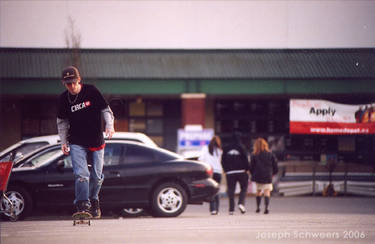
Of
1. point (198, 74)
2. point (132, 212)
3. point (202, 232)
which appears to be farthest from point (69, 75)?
point (198, 74)

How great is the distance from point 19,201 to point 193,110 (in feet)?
36.3

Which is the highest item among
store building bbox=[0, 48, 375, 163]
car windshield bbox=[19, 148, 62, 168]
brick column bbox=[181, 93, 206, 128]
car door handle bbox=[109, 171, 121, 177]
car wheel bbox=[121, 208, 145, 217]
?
store building bbox=[0, 48, 375, 163]

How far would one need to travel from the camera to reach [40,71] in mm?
22469

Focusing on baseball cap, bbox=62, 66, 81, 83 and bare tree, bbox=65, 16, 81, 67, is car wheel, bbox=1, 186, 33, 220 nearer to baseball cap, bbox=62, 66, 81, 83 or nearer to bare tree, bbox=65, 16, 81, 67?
baseball cap, bbox=62, 66, 81, 83

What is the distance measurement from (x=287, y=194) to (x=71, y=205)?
33.6 feet

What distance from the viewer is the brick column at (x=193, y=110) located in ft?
78.1

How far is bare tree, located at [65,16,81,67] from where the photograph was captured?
71.4 ft

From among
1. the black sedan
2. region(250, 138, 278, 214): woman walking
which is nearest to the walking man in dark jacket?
region(250, 138, 278, 214): woman walking

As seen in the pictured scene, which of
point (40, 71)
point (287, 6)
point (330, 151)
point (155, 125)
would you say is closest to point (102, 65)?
point (40, 71)

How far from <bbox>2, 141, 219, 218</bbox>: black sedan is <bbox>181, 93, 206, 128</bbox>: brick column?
948 cm

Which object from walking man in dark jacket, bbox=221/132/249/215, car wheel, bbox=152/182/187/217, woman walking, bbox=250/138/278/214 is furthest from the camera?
woman walking, bbox=250/138/278/214

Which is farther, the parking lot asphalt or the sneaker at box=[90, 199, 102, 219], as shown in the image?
the sneaker at box=[90, 199, 102, 219]

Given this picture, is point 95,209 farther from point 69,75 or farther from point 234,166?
point 234,166

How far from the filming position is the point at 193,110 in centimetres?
2405
